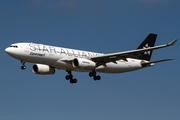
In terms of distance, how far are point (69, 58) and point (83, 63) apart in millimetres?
2165

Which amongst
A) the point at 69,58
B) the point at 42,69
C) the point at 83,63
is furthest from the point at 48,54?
the point at 83,63

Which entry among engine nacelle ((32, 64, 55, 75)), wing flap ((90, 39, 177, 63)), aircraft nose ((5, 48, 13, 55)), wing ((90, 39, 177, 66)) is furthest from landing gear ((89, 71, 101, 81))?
aircraft nose ((5, 48, 13, 55))

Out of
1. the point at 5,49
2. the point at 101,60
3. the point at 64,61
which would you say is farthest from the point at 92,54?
the point at 5,49

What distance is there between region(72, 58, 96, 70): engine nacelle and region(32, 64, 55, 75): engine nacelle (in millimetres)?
4602

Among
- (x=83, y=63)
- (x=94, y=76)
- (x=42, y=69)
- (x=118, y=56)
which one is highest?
(x=118, y=56)

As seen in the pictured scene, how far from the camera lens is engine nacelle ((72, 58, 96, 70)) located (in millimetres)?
40694

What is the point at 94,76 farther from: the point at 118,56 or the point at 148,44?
the point at 148,44

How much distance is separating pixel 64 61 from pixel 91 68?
3634mm

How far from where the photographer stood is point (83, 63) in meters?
40.9

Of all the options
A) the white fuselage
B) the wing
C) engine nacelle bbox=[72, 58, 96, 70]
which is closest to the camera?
the white fuselage

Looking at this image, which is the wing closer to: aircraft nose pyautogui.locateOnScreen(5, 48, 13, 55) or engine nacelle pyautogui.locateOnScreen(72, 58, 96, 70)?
engine nacelle pyautogui.locateOnScreen(72, 58, 96, 70)

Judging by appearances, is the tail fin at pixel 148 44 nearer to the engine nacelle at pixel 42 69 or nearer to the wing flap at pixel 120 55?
the wing flap at pixel 120 55

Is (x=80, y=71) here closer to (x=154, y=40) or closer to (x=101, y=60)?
(x=101, y=60)

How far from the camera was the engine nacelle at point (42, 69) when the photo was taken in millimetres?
43312
